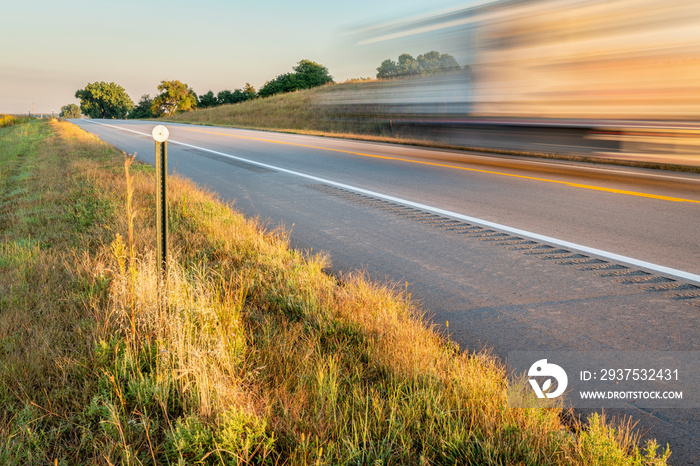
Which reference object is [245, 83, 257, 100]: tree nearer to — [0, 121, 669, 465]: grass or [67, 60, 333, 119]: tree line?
[67, 60, 333, 119]: tree line

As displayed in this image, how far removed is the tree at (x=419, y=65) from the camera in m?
16.4

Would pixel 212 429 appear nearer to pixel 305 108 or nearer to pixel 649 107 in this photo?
pixel 649 107

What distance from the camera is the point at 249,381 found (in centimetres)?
252

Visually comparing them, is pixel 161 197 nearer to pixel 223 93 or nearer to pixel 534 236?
pixel 534 236

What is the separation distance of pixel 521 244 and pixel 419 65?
14090 millimetres

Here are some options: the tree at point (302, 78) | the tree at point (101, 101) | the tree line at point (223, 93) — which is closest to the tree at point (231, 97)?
the tree line at point (223, 93)

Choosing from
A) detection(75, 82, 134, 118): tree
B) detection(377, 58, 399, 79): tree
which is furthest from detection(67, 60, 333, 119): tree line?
detection(377, 58, 399, 79): tree

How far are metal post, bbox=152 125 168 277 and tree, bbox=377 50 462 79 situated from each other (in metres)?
14.2

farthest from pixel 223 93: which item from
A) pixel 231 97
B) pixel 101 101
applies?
pixel 101 101

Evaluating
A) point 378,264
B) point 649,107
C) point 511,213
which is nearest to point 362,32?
point 649,107

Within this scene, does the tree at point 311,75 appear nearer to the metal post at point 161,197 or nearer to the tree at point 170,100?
the tree at point 170,100

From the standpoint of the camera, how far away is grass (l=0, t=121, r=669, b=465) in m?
2.05

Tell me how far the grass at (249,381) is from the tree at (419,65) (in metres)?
13.9

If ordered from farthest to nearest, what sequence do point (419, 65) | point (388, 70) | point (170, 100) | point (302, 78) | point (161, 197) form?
point (170, 100) < point (302, 78) < point (388, 70) < point (419, 65) < point (161, 197)
